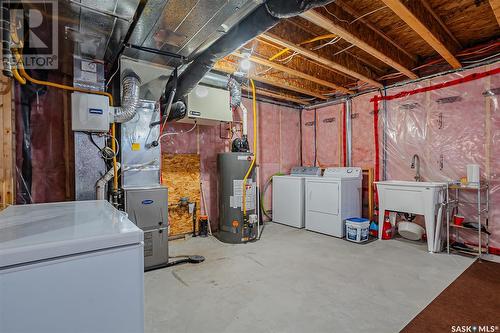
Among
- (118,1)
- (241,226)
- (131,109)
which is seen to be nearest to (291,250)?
(241,226)

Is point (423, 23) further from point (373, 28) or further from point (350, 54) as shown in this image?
point (350, 54)

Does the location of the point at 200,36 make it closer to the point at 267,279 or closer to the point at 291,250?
the point at 267,279

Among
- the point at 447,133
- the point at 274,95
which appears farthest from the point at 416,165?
the point at 274,95

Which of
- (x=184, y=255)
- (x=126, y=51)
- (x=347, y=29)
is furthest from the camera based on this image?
(x=184, y=255)

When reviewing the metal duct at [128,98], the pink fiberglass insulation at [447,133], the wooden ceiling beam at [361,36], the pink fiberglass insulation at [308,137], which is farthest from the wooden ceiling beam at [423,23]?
the pink fiberglass insulation at [308,137]

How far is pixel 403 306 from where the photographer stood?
199cm

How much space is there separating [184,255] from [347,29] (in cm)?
303

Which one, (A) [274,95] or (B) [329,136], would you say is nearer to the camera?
(A) [274,95]

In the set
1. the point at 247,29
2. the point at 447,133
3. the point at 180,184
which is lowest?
the point at 180,184

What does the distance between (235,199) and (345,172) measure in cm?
196

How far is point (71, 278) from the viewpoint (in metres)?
0.87

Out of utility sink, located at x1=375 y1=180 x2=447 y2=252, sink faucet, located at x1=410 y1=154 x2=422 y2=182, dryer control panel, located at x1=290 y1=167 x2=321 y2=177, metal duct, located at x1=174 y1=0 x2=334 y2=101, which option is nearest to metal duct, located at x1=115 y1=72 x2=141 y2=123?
metal duct, located at x1=174 y1=0 x2=334 y2=101

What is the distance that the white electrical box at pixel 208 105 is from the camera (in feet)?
10.7

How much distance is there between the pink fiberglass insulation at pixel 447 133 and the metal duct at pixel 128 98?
3695 mm
